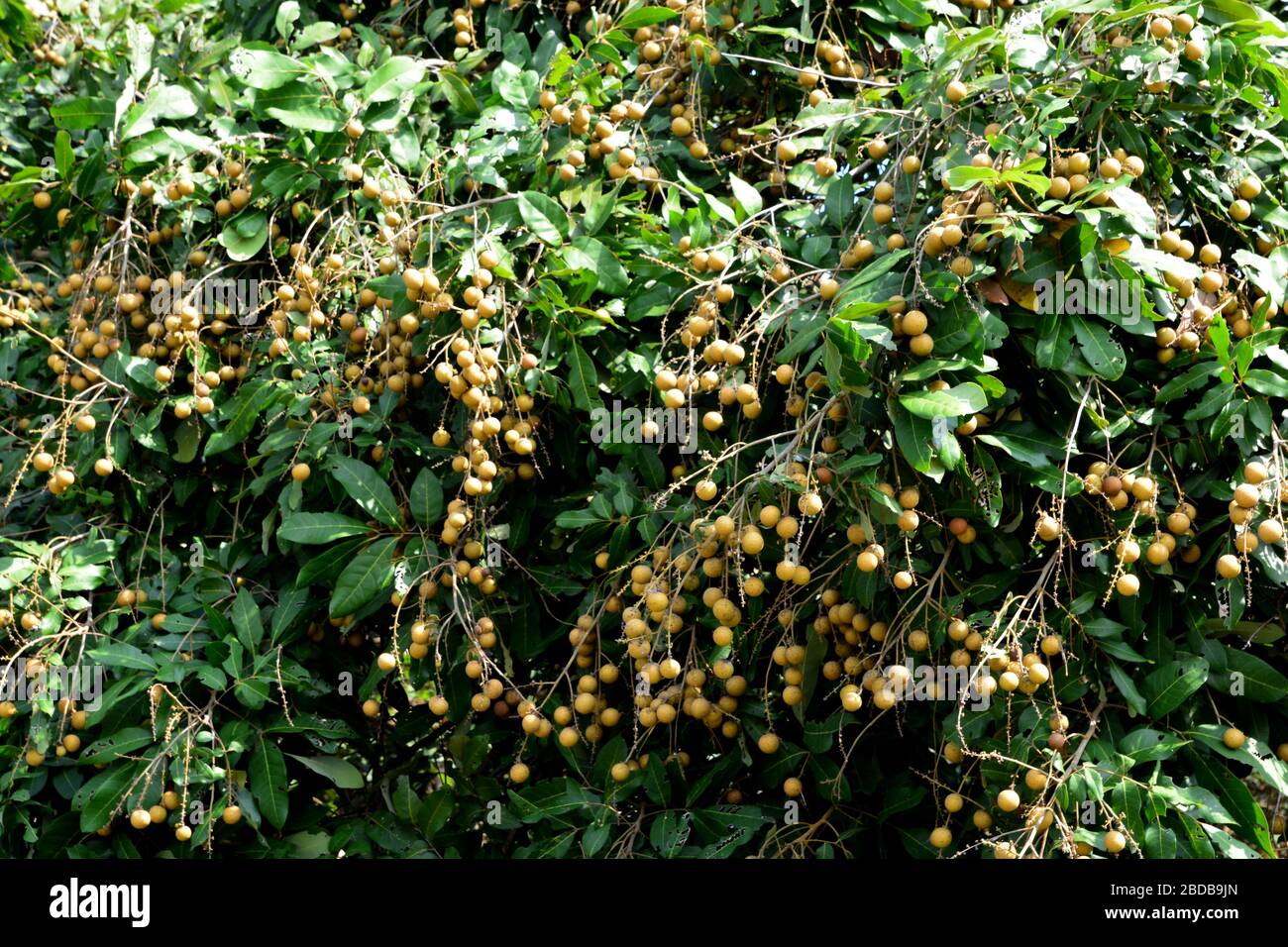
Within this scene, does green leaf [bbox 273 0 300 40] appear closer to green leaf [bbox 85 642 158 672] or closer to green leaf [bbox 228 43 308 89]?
green leaf [bbox 228 43 308 89]

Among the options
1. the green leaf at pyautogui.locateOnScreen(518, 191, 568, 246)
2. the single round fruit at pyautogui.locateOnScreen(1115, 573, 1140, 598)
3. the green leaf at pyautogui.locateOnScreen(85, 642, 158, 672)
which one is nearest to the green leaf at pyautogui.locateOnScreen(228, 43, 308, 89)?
the green leaf at pyautogui.locateOnScreen(518, 191, 568, 246)

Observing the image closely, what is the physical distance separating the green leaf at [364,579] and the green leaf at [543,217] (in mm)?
651

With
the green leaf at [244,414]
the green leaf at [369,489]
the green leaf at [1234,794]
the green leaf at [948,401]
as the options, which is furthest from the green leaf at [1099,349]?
the green leaf at [244,414]

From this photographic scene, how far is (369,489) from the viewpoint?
2498 millimetres

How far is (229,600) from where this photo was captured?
2.76m

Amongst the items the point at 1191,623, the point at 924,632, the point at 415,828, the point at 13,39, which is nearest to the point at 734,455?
the point at 924,632

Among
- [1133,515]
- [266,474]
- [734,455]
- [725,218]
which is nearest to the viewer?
[1133,515]

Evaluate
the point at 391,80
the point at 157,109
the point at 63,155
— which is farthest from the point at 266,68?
the point at 63,155

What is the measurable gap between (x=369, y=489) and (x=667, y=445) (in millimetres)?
599

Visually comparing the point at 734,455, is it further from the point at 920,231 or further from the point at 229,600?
the point at 229,600

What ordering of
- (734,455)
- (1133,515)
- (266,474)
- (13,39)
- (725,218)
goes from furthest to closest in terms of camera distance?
(13,39) → (266,474) → (725,218) → (734,455) → (1133,515)

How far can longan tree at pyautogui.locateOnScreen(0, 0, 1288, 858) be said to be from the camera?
6.79 ft

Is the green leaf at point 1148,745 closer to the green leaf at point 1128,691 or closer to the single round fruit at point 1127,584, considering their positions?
the green leaf at point 1128,691

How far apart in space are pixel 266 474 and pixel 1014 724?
1.54 meters
